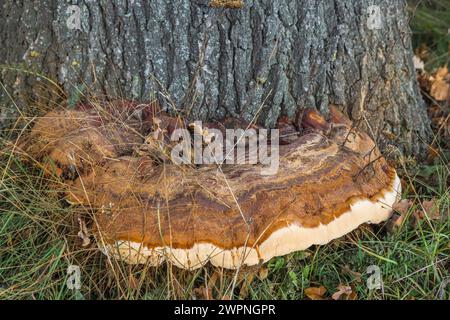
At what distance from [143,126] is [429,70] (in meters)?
2.97

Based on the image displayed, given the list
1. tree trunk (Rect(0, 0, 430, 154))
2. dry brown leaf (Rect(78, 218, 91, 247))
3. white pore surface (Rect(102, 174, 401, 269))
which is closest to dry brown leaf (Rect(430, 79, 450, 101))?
tree trunk (Rect(0, 0, 430, 154))

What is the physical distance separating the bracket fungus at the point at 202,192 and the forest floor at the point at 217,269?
0.16 m

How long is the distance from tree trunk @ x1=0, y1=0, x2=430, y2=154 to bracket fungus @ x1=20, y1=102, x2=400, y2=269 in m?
0.28

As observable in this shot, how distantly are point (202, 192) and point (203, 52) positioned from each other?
3.04ft

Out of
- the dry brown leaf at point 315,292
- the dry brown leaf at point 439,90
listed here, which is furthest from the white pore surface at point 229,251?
the dry brown leaf at point 439,90

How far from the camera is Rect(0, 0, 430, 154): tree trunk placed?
3357 millimetres

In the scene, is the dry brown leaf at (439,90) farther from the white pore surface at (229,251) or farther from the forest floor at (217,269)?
the white pore surface at (229,251)

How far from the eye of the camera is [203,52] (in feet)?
11.1

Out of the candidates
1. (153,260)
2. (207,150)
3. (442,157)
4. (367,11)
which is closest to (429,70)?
(442,157)

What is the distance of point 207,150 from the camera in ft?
10.3

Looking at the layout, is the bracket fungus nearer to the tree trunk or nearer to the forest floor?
the forest floor

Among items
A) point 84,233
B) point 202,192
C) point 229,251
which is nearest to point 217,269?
point 229,251

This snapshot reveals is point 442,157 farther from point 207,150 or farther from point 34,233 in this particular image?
point 34,233
